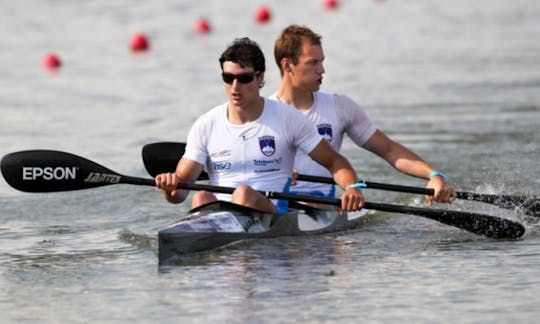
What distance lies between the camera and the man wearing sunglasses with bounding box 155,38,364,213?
28.6 ft

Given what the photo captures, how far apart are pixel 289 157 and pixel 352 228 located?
133 centimetres

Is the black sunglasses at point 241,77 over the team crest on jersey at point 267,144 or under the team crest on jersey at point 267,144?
over

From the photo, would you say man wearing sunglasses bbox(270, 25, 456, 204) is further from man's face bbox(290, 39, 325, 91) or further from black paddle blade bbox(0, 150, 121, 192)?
black paddle blade bbox(0, 150, 121, 192)

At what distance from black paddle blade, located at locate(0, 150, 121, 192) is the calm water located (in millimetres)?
537

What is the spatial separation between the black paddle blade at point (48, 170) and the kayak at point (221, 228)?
0.81m

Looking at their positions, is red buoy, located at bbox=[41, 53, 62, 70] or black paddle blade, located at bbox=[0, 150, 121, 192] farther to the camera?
red buoy, located at bbox=[41, 53, 62, 70]

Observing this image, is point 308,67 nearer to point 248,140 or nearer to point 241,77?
point 248,140

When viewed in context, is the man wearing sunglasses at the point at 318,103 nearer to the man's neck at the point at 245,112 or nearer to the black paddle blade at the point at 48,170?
the man's neck at the point at 245,112

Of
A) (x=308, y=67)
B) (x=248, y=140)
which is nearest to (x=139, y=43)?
(x=308, y=67)

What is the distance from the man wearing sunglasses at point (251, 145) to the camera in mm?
8703

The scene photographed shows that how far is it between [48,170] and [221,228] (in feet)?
4.65

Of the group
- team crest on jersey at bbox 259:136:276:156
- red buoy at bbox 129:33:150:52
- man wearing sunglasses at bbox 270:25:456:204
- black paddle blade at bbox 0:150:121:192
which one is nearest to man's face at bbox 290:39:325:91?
man wearing sunglasses at bbox 270:25:456:204

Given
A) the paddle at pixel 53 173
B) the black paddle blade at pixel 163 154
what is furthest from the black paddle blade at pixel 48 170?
the black paddle blade at pixel 163 154

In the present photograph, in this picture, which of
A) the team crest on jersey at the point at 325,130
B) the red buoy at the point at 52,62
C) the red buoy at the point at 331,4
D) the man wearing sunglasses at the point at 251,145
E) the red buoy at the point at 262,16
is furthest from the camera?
the red buoy at the point at 331,4
